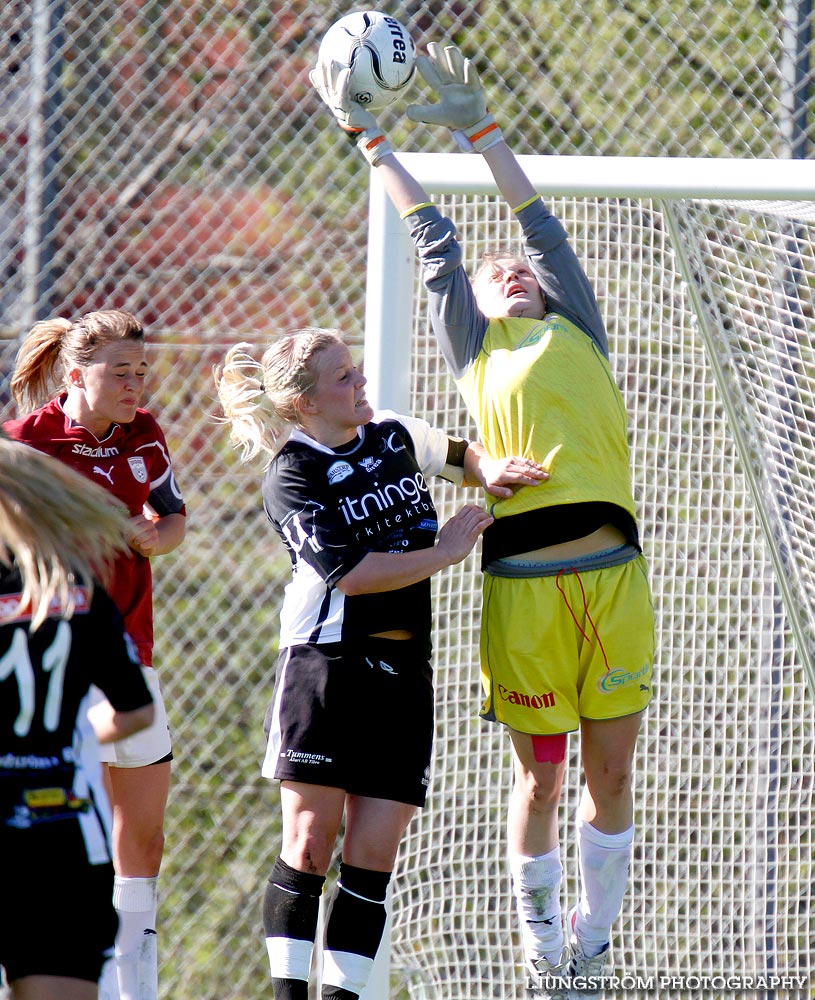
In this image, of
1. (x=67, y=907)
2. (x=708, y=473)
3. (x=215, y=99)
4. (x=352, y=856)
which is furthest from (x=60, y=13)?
(x=67, y=907)

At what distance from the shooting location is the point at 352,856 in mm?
2453

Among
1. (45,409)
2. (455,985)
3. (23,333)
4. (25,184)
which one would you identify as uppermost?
(25,184)

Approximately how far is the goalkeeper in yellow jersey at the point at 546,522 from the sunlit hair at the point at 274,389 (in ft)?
0.99

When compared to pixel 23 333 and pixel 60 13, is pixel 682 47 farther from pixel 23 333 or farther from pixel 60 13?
pixel 23 333

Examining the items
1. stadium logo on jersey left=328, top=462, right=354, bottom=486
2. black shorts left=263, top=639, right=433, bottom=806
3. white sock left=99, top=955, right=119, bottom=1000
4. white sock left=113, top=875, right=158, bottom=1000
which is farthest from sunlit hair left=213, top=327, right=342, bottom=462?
white sock left=99, top=955, right=119, bottom=1000

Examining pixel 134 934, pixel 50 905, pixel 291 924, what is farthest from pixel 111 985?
pixel 50 905

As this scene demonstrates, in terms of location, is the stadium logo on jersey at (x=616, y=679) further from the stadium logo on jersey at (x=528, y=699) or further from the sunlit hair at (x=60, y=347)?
the sunlit hair at (x=60, y=347)

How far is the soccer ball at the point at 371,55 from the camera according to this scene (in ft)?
8.41

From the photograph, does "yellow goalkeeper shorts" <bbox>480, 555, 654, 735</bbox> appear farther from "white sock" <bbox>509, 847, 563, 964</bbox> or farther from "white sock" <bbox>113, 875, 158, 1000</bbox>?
"white sock" <bbox>113, 875, 158, 1000</bbox>

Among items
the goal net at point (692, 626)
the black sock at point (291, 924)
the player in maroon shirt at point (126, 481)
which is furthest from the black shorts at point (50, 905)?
the goal net at point (692, 626)

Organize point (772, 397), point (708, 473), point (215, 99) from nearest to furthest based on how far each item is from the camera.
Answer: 1. point (772, 397)
2. point (708, 473)
3. point (215, 99)

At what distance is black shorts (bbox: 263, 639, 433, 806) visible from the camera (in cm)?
245

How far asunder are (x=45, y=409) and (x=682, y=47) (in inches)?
117

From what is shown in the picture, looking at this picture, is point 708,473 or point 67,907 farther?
point 708,473
